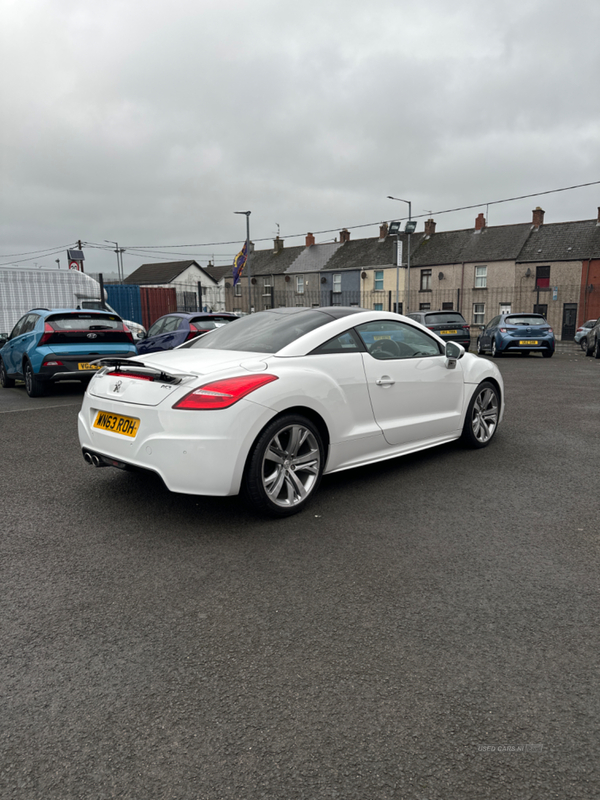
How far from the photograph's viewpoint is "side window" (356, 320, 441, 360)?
5.05 metres

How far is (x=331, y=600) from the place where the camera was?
10.1 ft

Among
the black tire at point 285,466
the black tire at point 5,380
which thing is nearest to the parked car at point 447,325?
the black tire at point 5,380

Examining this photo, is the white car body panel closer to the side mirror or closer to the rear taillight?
the side mirror

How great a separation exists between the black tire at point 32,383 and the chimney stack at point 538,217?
4449 cm

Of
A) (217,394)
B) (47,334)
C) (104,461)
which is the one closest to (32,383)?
(47,334)

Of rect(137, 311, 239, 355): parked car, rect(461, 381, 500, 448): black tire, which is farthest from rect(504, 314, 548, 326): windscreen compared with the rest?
rect(461, 381, 500, 448): black tire

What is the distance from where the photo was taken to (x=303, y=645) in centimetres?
265

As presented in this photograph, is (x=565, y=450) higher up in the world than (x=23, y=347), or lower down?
lower down

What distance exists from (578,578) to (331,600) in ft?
Answer: 4.50

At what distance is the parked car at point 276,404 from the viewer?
3.88 metres

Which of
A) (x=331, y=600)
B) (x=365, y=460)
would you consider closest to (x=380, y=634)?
(x=331, y=600)

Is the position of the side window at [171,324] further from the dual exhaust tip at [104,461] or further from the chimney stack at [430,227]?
the chimney stack at [430,227]

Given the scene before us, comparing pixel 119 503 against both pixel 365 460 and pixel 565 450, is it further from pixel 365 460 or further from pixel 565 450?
pixel 565 450

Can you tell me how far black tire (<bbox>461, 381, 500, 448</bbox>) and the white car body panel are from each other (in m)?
0.35
